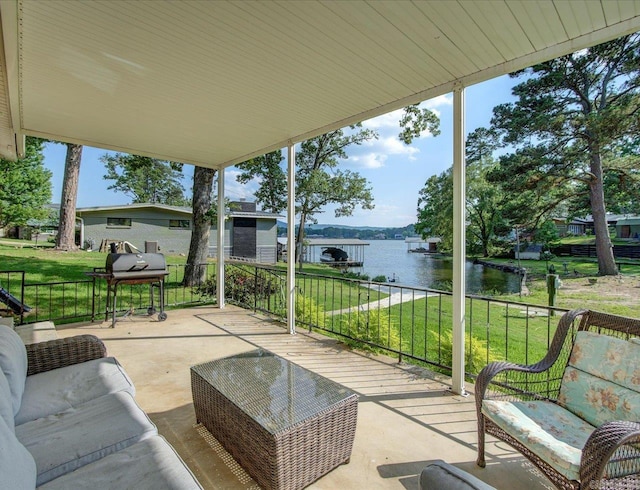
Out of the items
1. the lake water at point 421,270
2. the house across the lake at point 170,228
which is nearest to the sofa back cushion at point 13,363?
the lake water at point 421,270

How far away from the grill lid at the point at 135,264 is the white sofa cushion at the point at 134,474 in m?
3.81

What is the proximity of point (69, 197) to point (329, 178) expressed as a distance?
1115cm

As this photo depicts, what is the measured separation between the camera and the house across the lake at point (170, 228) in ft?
52.5

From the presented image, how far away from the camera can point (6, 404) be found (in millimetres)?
1535

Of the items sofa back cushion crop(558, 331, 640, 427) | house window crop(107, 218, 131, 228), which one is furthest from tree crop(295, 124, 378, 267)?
sofa back cushion crop(558, 331, 640, 427)

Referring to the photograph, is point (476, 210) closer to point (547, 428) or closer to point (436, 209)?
point (436, 209)

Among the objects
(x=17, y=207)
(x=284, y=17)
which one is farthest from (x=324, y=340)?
(x=17, y=207)

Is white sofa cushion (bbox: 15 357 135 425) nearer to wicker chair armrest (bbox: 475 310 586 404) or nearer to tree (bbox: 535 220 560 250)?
wicker chair armrest (bbox: 475 310 586 404)

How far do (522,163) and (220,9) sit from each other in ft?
30.8

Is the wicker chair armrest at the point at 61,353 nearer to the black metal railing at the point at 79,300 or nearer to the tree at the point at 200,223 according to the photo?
the black metal railing at the point at 79,300

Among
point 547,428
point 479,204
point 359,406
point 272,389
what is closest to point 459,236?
point 547,428

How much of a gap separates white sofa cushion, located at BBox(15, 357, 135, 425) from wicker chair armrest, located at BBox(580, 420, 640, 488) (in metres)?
2.37

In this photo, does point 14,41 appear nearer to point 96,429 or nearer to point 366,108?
point 96,429

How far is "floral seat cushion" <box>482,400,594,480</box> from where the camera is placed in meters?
1.51
